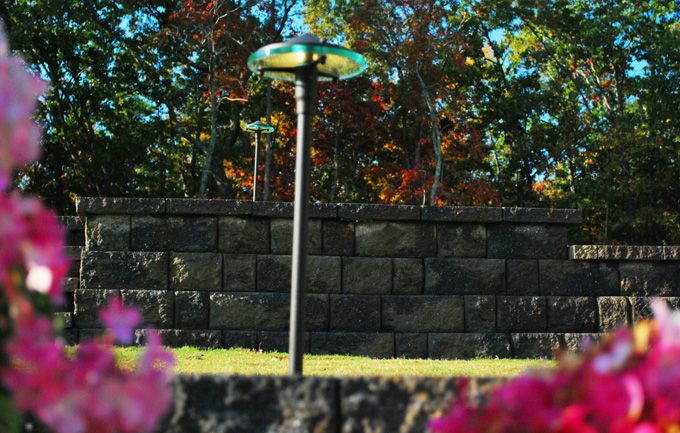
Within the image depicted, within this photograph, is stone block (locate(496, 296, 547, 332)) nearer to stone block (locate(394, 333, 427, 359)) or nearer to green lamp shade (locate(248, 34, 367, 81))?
stone block (locate(394, 333, 427, 359))

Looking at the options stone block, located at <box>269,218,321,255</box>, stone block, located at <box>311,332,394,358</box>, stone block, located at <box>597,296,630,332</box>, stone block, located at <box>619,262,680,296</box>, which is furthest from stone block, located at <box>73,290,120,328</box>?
stone block, located at <box>619,262,680,296</box>

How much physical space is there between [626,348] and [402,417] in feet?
3.18

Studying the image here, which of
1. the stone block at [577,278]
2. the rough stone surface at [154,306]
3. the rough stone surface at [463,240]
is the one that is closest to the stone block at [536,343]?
the stone block at [577,278]

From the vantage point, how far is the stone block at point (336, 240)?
8133mm

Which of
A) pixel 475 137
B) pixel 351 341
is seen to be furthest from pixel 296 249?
pixel 475 137

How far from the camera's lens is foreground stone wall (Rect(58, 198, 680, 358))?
25.9 ft

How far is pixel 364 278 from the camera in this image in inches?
319

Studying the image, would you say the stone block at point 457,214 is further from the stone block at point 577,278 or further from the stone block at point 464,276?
the stone block at point 577,278

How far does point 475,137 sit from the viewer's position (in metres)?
21.2

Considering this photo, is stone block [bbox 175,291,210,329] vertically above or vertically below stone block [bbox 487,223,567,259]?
below

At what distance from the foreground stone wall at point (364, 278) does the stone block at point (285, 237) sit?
0.04 feet

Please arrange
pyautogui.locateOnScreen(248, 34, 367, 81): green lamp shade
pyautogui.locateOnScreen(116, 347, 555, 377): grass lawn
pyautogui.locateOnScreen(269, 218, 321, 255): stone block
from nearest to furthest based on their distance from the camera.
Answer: pyautogui.locateOnScreen(248, 34, 367, 81): green lamp shade
pyautogui.locateOnScreen(116, 347, 555, 377): grass lawn
pyautogui.locateOnScreen(269, 218, 321, 255): stone block

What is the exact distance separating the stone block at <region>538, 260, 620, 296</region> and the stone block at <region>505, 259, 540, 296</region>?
8 cm

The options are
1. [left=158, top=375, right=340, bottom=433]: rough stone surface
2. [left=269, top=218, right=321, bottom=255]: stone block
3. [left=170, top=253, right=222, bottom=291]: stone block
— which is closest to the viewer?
[left=158, top=375, right=340, bottom=433]: rough stone surface
